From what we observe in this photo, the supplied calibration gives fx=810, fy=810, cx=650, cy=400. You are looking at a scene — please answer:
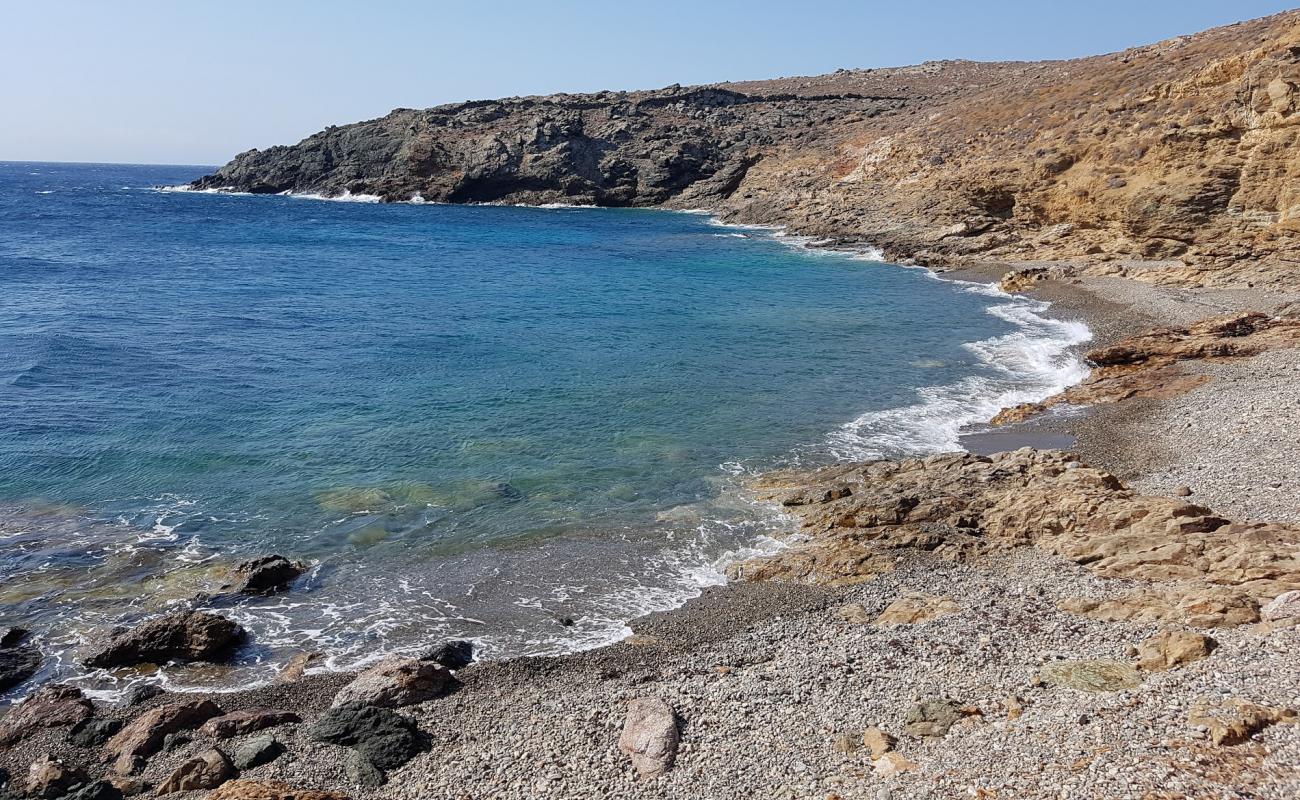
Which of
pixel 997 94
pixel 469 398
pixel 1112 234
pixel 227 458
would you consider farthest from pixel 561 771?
pixel 997 94

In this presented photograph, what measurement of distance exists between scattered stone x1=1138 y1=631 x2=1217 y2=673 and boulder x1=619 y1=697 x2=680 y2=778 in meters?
5.91

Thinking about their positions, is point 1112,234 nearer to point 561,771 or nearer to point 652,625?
point 652,625

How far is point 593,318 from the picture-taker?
127 ft

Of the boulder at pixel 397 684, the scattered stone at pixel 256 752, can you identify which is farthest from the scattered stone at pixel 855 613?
the scattered stone at pixel 256 752

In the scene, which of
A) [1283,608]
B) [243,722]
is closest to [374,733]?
[243,722]

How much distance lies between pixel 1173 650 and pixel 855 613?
4570mm

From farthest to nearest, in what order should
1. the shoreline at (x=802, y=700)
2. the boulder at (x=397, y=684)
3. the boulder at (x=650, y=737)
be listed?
the boulder at (x=397, y=684) < the boulder at (x=650, y=737) < the shoreline at (x=802, y=700)

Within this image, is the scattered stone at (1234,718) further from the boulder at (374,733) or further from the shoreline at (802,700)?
the boulder at (374,733)

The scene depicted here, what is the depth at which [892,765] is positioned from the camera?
8984 mm

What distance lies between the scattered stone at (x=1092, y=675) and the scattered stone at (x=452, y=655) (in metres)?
8.39

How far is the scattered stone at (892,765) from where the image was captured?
348 inches

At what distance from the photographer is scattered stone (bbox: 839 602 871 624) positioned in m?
13.2

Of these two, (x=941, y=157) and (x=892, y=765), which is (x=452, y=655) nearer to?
(x=892, y=765)

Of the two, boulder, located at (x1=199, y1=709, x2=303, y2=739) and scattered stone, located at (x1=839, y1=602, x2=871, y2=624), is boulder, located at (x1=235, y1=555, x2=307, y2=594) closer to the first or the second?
boulder, located at (x1=199, y1=709, x2=303, y2=739)
